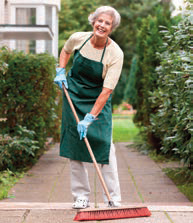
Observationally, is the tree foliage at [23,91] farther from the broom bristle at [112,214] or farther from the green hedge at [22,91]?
the broom bristle at [112,214]

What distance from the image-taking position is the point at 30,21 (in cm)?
1380

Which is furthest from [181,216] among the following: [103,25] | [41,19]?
[41,19]

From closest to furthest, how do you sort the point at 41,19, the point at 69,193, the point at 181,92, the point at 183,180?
the point at 181,92, the point at 69,193, the point at 183,180, the point at 41,19

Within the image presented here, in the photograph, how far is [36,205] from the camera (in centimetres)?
417

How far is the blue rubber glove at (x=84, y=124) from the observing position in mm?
Answer: 3879

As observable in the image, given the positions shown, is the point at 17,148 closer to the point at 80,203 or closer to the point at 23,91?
the point at 23,91

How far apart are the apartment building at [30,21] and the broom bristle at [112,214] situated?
265 inches

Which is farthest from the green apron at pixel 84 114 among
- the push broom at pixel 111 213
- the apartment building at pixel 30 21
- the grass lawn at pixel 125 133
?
the grass lawn at pixel 125 133

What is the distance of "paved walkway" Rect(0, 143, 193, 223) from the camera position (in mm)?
3760

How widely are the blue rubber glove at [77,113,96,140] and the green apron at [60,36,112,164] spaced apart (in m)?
0.13

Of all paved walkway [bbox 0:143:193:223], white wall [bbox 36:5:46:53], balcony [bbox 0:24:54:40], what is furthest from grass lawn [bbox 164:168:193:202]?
white wall [bbox 36:5:46:53]

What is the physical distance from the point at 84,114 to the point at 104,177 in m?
0.62

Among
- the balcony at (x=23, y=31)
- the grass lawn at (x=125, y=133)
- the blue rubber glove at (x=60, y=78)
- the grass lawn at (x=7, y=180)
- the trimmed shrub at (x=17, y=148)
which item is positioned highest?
the balcony at (x=23, y=31)

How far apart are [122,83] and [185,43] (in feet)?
92.8
